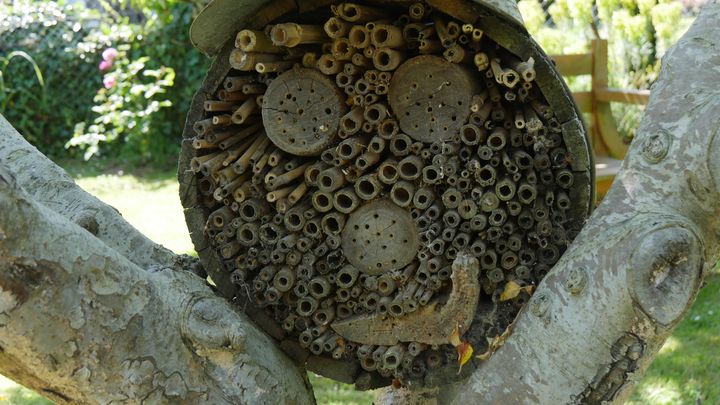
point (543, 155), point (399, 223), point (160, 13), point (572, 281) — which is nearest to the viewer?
point (572, 281)

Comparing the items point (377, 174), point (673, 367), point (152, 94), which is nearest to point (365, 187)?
point (377, 174)

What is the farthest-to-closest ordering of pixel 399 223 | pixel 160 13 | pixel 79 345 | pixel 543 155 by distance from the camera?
pixel 160 13, pixel 399 223, pixel 543 155, pixel 79 345

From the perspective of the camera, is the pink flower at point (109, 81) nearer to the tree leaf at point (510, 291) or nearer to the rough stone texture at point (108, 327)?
the rough stone texture at point (108, 327)

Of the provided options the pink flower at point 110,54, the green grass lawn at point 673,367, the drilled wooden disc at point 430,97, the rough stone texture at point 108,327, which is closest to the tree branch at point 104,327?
the rough stone texture at point 108,327

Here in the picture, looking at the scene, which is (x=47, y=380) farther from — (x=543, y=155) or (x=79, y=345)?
(x=543, y=155)

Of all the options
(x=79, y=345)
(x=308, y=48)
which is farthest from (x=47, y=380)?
(x=308, y=48)

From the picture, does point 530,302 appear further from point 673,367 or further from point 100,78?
point 100,78

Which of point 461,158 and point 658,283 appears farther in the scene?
point 461,158
